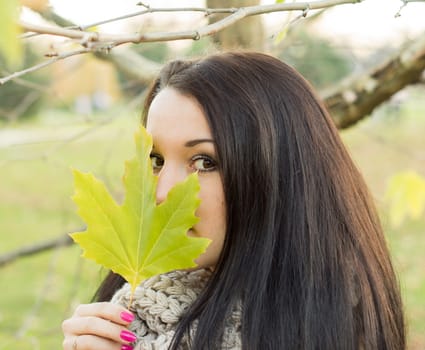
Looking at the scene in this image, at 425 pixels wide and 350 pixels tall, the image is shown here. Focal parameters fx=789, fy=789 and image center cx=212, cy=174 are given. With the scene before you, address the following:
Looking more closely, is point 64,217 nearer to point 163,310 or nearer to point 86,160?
point 163,310

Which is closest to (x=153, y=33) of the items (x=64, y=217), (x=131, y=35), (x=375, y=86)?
(x=131, y=35)

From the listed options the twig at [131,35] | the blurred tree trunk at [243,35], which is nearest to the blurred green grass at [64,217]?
the blurred tree trunk at [243,35]

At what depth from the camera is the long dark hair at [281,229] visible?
1050 millimetres

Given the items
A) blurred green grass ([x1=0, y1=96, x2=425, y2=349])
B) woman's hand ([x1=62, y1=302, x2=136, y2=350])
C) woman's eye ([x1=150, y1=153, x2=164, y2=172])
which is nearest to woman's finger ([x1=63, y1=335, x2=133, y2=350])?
woman's hand ([x1=62, y1=302, x2=136, y2=350])

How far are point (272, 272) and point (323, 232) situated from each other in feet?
0.31

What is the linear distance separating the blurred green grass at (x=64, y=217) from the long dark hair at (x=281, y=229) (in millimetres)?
762

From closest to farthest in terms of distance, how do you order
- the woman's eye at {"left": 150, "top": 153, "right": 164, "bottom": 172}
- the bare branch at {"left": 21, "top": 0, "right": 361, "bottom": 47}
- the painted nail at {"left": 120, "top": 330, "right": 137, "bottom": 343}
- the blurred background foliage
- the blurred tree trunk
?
1. the bare branch at {"left": 21, "top": 0, "right": 361, "bottom": 47}
2. the painted nail at {"left": 120, "top": 330, "right": 137, "bottom": 343}
3. the woman's eye at {"left": 150, "top": 153, "right": 164, "bottom": 172}
4. the blurred tree trunk
5. the blurred background foliage

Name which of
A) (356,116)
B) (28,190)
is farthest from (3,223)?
(356,116)

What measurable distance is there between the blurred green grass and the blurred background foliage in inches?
0.4

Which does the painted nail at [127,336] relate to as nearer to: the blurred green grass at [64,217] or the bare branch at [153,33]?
the bare branch at [153,33]

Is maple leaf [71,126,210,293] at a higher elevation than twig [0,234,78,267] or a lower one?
lower

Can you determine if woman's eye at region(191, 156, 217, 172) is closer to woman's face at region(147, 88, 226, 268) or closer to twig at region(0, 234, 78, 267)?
woman's face at region(147, 88, 226, 268)

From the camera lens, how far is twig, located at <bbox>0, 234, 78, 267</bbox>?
6.81ft

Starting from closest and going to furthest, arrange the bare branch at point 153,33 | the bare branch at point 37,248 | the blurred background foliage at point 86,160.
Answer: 1. the bare branch at point 153,33
2. the blurred background foliage at point 86,160
3. the bare branch at point 37,248
